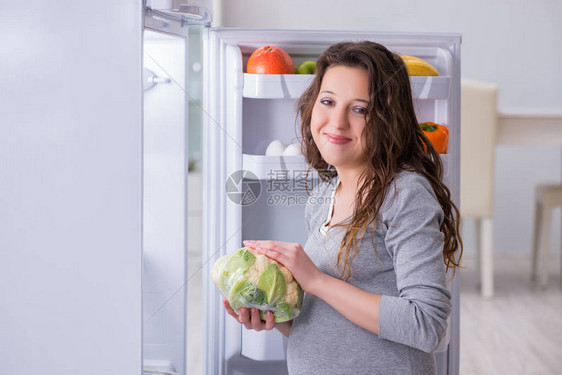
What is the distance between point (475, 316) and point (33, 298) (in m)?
2.15

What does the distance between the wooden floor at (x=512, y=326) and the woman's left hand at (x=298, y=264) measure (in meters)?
1.36

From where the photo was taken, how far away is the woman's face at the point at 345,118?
865mm

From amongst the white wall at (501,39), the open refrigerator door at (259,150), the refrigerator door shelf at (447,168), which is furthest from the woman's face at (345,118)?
the white wall at (501,39)

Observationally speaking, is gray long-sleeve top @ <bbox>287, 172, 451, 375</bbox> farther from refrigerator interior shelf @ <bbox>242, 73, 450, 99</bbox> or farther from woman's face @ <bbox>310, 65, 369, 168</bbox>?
refrigerator interior shelf @ <bbox>242, 73, 450, 99</bbox>

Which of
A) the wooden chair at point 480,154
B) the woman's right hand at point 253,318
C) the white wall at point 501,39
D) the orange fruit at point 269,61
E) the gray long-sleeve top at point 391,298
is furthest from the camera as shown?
the white wall at point 501,39

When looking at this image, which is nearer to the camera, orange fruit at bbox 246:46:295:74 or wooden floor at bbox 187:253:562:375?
orange fruit at bbox 246:46:295:74

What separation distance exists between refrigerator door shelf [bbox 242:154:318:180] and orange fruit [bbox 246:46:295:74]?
175 millimetres

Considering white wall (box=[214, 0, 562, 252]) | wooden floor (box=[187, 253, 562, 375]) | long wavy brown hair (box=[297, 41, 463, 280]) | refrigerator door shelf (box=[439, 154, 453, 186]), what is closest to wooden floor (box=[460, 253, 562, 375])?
wooden floor (box=[187, 253, 562, 375])

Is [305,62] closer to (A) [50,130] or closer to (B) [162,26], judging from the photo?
(B) [162,26]

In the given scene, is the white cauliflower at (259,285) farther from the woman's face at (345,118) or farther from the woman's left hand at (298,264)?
the woman's face at (345,118)

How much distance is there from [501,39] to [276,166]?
106 inches

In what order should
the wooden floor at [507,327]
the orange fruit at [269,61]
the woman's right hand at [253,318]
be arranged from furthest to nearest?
1. the wooden floor at [507,327]
2. the orange fruit at [269,61]
3. the woman's right hand at [253,318]

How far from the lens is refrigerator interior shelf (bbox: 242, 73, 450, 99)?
48.2 inches

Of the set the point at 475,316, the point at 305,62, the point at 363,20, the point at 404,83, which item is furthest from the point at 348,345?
the point at 363,20
